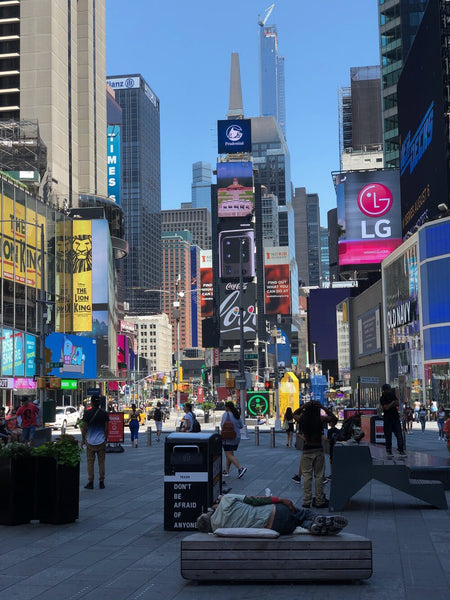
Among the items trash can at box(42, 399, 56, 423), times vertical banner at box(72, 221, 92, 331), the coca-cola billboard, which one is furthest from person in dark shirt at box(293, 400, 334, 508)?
the coca-cola billboard

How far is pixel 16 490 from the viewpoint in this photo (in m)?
11.8

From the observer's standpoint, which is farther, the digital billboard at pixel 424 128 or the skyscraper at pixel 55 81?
the skyscraper at pixel 55 81

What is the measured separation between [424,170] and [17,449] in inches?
2662

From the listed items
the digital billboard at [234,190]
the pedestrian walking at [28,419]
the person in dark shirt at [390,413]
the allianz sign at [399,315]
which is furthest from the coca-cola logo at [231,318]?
the person in dark shirt at [390,413]

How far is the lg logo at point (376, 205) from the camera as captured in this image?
314 ft

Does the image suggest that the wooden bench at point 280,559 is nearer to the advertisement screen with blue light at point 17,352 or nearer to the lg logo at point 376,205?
the advertisement screen with blue light at point 17,352

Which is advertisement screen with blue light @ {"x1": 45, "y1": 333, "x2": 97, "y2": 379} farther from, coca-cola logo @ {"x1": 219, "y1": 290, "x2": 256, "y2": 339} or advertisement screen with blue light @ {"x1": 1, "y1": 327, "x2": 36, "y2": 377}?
coca-cola logo @ {"x1": 219, "y1": 290, "x2": 256, "y2": 339}

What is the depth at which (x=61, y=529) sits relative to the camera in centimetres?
1165

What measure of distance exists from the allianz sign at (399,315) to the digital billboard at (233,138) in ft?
284

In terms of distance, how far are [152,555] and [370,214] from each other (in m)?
89.5

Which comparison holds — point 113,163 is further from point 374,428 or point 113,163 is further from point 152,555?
point 152,555

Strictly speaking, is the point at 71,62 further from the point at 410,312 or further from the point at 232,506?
the point at 232,506

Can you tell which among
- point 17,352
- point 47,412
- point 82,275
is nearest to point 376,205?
point 82,275

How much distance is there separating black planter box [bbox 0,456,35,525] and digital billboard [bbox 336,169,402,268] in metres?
87.0
